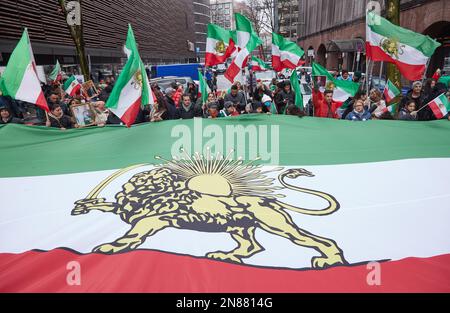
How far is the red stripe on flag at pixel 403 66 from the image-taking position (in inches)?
233

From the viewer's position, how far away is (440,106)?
5.62 m

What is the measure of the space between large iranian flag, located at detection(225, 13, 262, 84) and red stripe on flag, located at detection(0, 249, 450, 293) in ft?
19.1

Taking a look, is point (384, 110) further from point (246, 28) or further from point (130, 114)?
point (130, 114)

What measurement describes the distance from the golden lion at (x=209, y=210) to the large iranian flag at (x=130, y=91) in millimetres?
1501

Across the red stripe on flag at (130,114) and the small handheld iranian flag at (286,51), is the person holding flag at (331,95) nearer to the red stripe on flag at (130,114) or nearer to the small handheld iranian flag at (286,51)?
the small handheld iranian flag at (286,51)

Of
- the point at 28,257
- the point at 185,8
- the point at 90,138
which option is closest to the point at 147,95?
the point at 90,138

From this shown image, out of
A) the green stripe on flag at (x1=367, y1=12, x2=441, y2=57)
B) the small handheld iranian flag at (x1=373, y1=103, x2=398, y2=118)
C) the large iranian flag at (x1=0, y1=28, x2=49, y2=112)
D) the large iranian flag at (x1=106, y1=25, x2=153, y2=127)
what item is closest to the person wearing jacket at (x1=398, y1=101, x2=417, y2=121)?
the small handheld iranian flag at (x1=373, y1=103, x2=398, y2=118)

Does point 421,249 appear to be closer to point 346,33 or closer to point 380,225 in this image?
point 380,225

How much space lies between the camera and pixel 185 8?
68500 mm

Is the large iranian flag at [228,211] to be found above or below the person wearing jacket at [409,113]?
below

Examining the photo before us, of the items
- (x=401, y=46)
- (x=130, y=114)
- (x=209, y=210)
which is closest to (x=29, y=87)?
(x=130, y=114)

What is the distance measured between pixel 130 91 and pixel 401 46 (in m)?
5.07

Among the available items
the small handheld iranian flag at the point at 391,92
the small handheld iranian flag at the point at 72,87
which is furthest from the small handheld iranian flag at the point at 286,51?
the small handheld iranian flag at the point at 72,87
